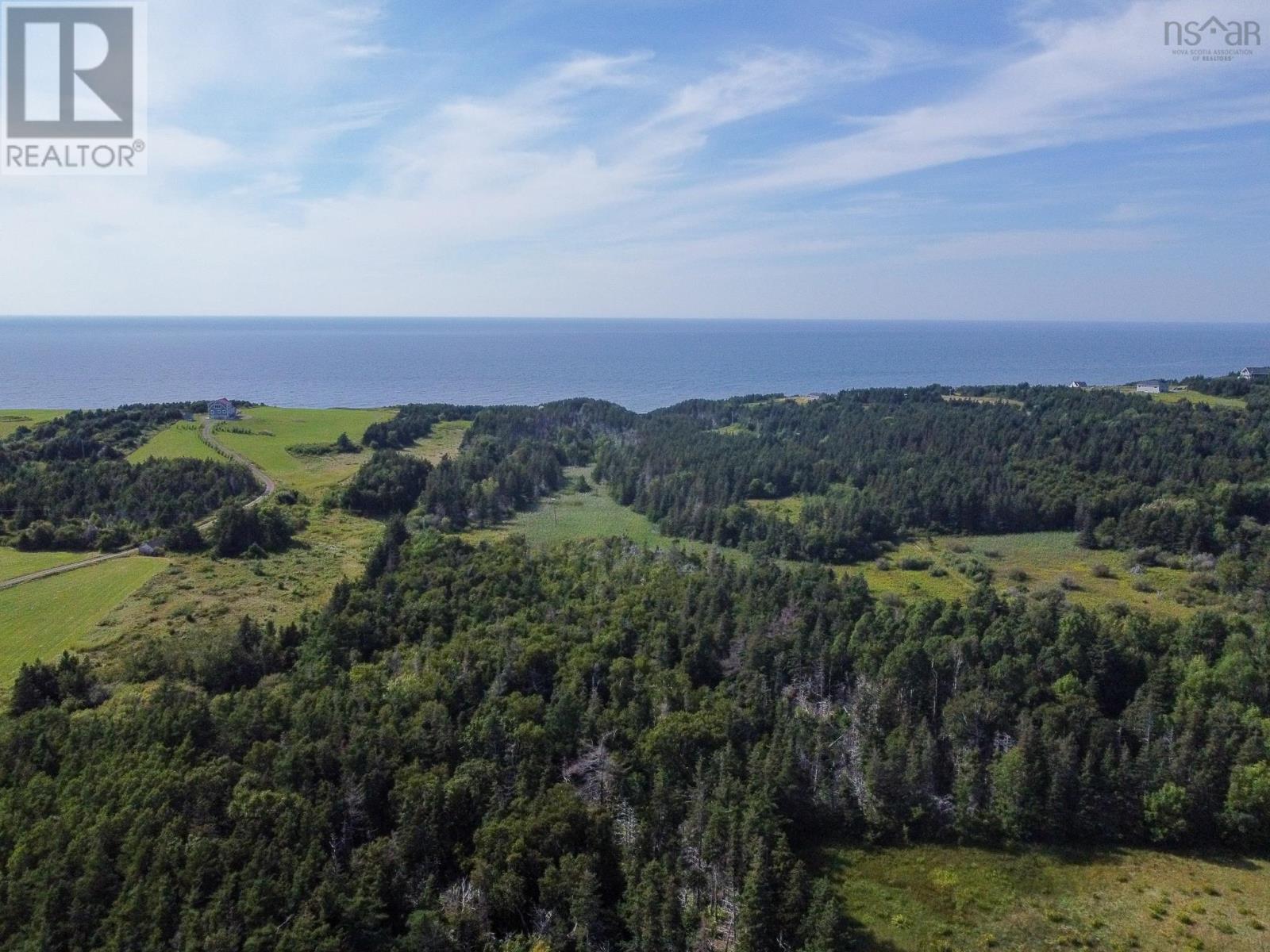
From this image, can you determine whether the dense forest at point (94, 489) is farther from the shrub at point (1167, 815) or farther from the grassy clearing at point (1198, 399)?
the grassy clearing at point (1198, 399)

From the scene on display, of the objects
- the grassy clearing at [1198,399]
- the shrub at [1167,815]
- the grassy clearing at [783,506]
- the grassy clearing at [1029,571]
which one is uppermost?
the grassy clearing at [1198,399]

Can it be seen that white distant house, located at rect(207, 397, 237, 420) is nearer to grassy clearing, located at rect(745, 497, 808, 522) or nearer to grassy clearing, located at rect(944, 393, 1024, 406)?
grassy clearing, located at rect(745, 497, 808, 522)

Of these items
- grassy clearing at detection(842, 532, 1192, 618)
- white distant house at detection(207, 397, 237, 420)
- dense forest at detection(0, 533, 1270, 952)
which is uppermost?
white distant house at detection(207, 397, 237, 420)

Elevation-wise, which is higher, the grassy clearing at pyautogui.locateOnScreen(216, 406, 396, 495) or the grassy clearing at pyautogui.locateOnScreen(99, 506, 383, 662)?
the grassy clearing at pyautogui.locateOnScreen(216, 406, 396, 495)

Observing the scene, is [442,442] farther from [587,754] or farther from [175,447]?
[587,754]

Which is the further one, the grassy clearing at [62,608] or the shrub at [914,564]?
the shrub at [914,564]

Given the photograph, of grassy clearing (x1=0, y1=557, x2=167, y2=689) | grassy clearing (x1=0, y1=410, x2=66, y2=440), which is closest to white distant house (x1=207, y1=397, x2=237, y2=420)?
grassy clearing (x1=0, y1=410, x2=66, y2=440)

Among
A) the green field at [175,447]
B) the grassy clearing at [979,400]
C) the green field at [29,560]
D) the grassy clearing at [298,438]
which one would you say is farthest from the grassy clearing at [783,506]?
the green field at [175,447]
